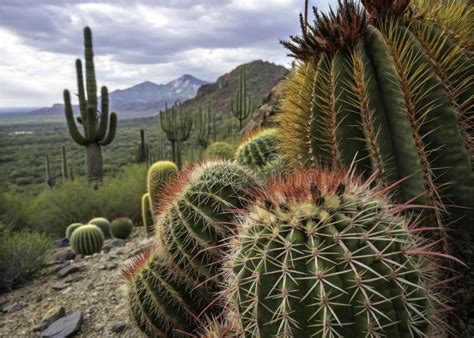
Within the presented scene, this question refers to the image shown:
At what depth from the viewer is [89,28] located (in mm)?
19719

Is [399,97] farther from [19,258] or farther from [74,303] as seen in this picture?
[19,258]

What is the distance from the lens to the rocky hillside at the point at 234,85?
3017 inches

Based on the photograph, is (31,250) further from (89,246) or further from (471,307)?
(471,307)

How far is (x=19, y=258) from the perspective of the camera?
782 centimetres

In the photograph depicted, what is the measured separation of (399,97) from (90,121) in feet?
57.7

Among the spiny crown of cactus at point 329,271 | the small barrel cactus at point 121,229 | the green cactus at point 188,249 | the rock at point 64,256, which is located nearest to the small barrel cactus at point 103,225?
the small barrel cactus at point 121,229

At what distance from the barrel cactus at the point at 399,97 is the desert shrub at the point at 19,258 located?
6.50 metres

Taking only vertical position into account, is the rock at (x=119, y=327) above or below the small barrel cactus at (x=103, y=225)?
above

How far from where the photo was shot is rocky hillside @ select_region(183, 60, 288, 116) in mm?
76637

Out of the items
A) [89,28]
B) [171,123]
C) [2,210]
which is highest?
[89,28]

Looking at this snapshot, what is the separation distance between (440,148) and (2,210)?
14.9 metres

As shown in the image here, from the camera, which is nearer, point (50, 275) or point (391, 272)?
point (391, 272)

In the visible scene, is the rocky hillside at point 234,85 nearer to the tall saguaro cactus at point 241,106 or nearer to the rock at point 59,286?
the tall saguaro cactus at point 241,106

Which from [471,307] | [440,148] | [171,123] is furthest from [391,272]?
[171,123]
